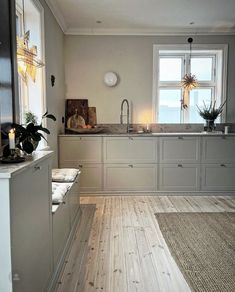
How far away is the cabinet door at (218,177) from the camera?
470 centimetres

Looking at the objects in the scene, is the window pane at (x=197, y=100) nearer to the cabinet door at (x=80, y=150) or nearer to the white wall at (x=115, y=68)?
the white wall at (x=115, y=68)

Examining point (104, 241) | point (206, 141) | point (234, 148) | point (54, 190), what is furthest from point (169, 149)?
point (54, 190)

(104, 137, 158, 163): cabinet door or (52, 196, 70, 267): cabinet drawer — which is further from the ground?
(104, 137, 158, 163): cabinet door

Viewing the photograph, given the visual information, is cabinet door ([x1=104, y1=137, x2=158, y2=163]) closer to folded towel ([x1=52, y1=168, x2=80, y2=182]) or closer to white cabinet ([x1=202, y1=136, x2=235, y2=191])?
white cabinet ([x1=202, y1=136, x2=235, y2=191])

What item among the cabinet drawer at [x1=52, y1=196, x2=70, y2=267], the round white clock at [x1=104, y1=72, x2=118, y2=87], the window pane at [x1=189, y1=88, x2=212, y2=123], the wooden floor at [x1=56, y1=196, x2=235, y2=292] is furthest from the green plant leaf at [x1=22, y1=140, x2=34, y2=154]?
the window pane at [x1=189, y1=88, x2=212, y2=123]

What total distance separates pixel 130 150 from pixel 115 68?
4.78 ft

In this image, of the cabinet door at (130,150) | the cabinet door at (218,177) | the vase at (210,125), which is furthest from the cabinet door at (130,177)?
the vase at (210,125)

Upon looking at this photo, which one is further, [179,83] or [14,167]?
[179,83]

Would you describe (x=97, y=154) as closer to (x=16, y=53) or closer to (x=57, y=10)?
(x=57, y=10)

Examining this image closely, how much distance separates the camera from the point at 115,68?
5008 millimetres

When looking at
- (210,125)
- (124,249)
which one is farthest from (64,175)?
(210,125)

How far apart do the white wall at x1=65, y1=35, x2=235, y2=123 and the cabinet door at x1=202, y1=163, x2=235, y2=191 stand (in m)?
1.19

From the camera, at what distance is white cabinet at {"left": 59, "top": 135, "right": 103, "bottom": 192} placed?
Answer: 15.1 feet

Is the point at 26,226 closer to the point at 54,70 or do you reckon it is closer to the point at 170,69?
the point at 54,70
